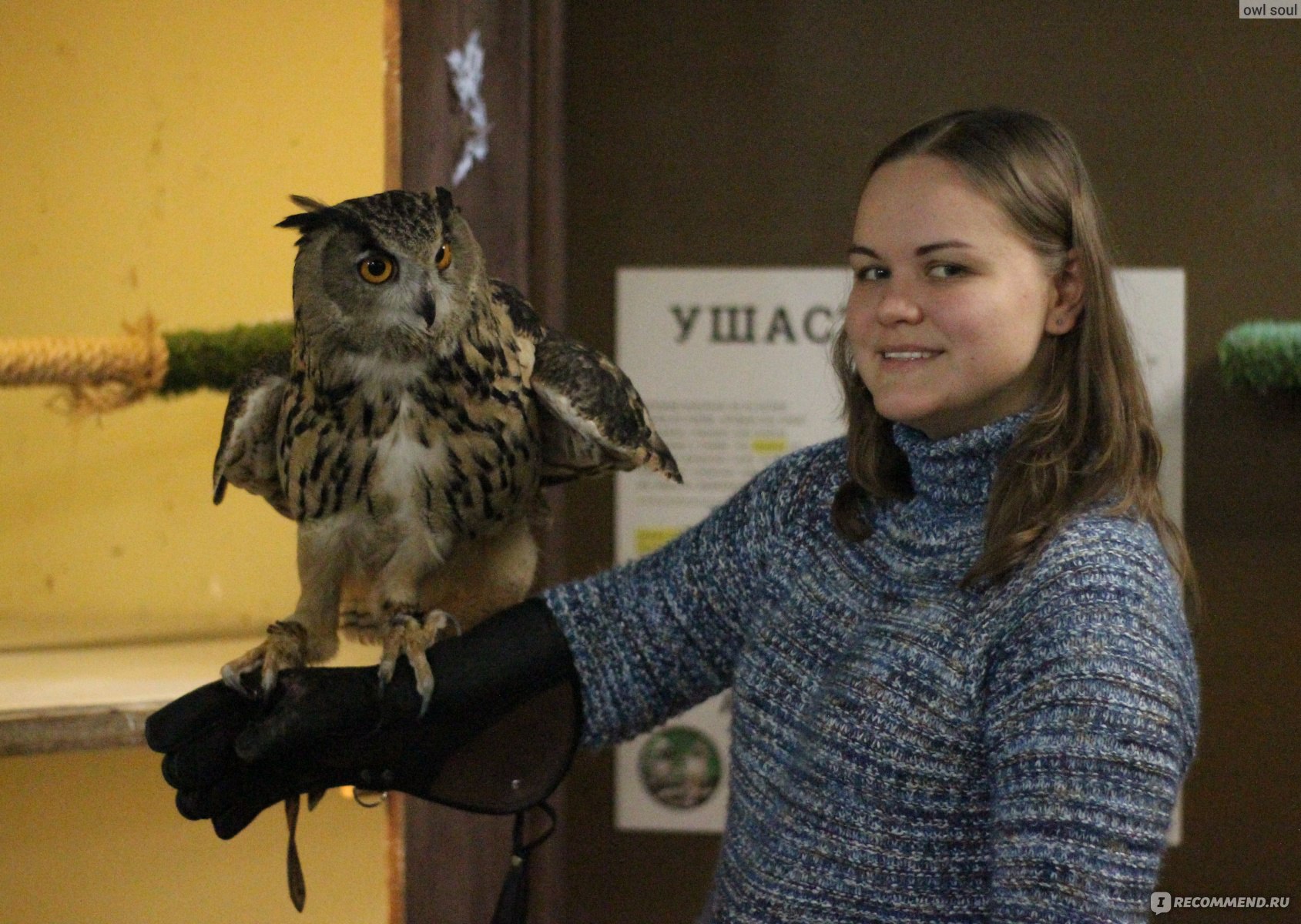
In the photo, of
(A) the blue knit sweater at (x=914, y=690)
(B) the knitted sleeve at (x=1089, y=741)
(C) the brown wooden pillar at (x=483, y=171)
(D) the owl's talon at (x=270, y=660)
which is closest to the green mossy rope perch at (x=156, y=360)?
(C) the brown wooden pillar at (x=483, y=171)

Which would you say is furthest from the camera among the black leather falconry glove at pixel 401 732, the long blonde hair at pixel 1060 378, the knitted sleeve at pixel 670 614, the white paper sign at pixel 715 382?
the white paper sign at pixel 715 382

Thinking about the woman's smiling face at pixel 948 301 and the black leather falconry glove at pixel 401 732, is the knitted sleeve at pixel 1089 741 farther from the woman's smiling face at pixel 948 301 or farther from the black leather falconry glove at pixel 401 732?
the black leather falconry glove at pixel 401 732

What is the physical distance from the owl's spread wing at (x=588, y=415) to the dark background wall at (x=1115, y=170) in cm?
Result: 65

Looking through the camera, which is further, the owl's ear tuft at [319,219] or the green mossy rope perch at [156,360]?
the green mossy rope perch at [156,360]

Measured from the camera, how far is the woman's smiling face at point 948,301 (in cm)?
87

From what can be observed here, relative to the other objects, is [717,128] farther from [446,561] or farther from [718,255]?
[446,561]

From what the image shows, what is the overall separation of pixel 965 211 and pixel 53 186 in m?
1.32

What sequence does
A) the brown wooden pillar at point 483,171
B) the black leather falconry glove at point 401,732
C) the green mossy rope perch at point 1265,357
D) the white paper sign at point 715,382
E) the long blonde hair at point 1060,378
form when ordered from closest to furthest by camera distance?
the long blonde hair at point 1060,378, the black leather falconry glove at point 401,732, the brown wooden pillar at point 483,171, the green mossy rope perch at point 1265,357, the white paper sign at point 715,382

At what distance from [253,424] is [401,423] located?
163 mm

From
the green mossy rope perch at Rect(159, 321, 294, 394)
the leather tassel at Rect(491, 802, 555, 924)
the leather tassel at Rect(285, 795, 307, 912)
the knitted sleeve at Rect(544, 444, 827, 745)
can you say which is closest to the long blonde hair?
the knitted sleeve at Rect(544, 444, 827, 745)

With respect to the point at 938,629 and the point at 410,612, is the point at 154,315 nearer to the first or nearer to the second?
the point at 410,612

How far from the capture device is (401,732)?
1.05 metres

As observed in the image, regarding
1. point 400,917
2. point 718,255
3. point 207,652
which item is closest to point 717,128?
point 718,255

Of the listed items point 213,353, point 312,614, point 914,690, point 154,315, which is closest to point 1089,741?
point 914,690
